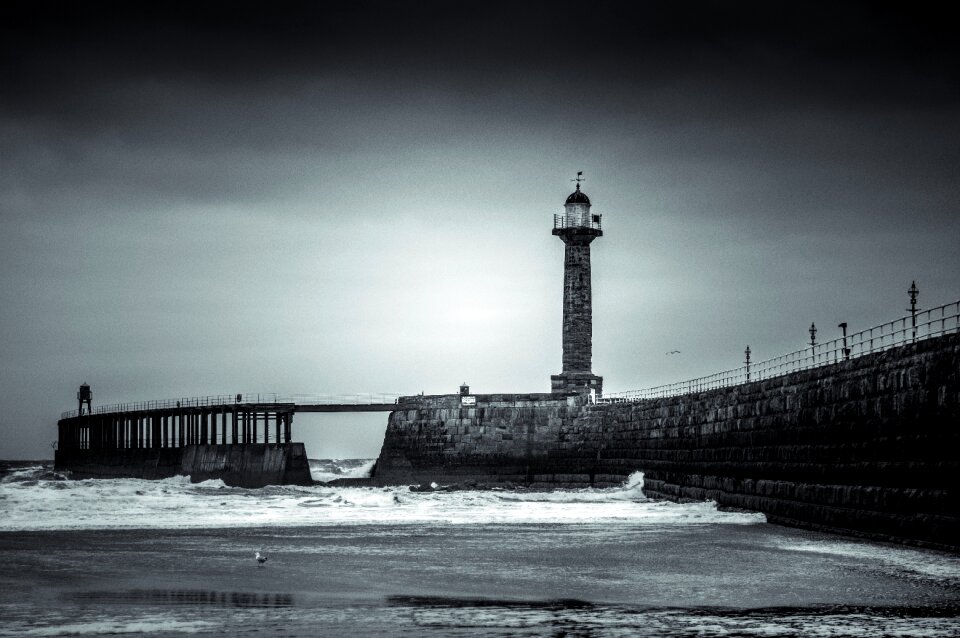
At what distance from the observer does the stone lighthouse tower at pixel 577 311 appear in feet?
172

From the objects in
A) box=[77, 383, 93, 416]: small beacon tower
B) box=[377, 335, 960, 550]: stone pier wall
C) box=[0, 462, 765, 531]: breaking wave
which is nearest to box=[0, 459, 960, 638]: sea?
box=[0, 462, 765, 531]: breaking wave

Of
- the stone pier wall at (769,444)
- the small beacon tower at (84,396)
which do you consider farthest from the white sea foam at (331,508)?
the small beacon tower at (84,396)

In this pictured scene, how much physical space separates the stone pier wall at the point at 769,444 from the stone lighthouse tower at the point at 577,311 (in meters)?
2.57

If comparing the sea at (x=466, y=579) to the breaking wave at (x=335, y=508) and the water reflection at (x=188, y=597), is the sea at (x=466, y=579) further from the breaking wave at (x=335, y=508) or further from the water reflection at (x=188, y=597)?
the breaking wave at (x=335, y=508)

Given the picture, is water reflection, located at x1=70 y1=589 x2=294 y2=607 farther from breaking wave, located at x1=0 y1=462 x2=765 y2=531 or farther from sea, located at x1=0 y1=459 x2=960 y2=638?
breaking wave, located at x1=0 y1=462 x2=765 y2=531

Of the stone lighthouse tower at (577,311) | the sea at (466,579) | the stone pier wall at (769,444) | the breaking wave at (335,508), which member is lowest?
the breaking wave at (335,508)

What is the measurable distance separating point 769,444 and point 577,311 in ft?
84.7

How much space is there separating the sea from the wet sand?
4 centimetres

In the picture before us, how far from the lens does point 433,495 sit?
43062mm

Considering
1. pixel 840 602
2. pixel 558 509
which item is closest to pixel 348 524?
pixel 558 509

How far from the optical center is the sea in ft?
38.6

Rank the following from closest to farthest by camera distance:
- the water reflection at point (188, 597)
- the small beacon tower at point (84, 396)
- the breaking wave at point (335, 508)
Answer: the water reflection at point (188, 597) < the breaking wave at point (335, 508) < the small beacon tower at point (84, 396)

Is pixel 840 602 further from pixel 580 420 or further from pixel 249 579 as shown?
pixel 580 420

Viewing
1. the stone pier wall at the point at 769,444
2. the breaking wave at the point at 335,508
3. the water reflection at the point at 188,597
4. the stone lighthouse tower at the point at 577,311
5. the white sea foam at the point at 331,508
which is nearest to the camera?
the water reflection at the point at 188,597
